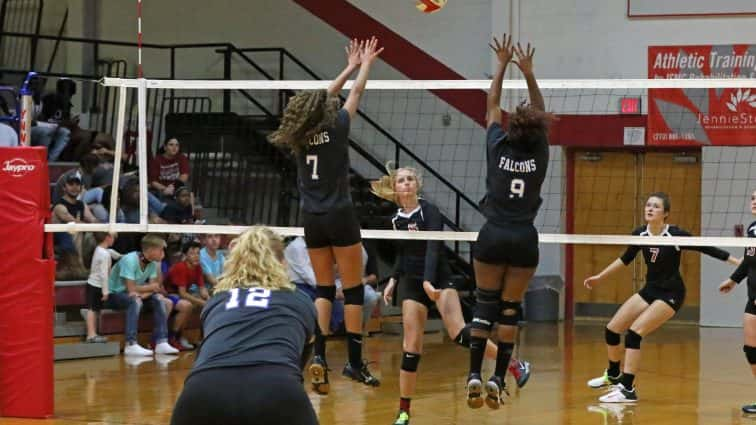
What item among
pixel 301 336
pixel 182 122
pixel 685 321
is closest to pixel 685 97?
pixel 685 321

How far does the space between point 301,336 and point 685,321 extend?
12.5 m

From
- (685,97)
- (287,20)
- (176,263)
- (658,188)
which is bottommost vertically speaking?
(176,263)

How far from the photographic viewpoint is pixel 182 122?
16.4 meters

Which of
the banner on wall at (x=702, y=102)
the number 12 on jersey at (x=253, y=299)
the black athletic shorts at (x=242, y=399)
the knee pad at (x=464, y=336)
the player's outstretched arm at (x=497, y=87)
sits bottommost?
the knee pad at (x=464, y=336)

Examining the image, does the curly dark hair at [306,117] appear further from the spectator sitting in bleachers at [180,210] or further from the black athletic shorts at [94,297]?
the spectator sitting in bleachers at [180,210]

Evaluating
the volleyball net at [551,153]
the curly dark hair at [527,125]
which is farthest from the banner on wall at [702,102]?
the curly dark hair at [527,125]

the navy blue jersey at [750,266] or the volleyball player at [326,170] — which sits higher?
the volleyball player at [326,170]

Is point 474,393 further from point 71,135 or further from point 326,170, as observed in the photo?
point 71,135

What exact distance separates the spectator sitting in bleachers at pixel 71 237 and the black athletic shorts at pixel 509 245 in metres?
5.92

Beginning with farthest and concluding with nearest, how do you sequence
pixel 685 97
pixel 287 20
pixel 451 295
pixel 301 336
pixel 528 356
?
pixel 287 20 → pixel 685 97 → pixel 528 356 → pixel 451 295 → pixel 301 336

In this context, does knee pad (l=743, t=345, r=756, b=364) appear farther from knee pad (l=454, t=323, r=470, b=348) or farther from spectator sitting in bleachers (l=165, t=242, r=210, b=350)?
spectator sitting in bleachers (l=165, t=242, r=210, b=350)

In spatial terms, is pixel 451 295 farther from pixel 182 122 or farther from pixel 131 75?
pixel 131 75

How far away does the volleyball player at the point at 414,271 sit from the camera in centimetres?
791

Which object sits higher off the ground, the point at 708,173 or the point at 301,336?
the point at 708,173
